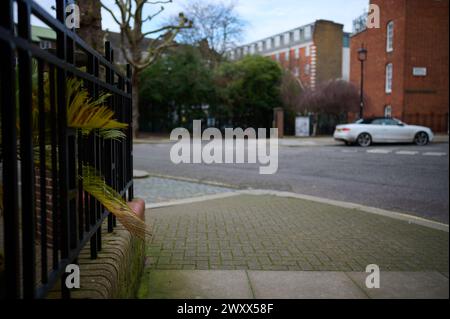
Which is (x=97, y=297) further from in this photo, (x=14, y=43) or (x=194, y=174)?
(x=194, y=174)

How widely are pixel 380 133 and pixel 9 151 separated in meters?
A: 20.5

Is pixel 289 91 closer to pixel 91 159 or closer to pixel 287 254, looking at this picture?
pixel 287 254

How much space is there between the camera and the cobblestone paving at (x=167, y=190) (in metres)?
7.16

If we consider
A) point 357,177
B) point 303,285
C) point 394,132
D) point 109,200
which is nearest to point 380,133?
point 394,132

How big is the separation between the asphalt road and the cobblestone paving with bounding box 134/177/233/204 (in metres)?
0.97

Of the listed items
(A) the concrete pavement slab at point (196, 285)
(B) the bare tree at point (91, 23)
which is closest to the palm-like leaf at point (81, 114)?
(A) the concrete pavement slab at point (196, 285)

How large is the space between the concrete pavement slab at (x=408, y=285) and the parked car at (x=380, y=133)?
17247mm

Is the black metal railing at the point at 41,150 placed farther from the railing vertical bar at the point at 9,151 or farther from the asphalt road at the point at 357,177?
the asphalt road at the point at 357,177

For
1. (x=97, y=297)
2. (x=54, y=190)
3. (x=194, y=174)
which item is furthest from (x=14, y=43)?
(x=194, y=174)

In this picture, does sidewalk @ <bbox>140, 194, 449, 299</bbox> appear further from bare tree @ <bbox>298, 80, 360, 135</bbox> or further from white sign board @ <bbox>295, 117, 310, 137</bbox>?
bare tree @ <bbox>298, 80, 360, 135</bbox>

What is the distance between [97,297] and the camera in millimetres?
1866

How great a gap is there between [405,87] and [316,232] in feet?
53.8

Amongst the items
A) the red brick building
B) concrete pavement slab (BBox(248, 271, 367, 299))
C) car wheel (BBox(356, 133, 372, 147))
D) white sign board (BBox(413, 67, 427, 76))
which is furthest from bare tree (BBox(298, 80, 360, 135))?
concrete pavement slab (BBox(248, 271, 367, 299))

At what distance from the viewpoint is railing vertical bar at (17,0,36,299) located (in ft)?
4.29
